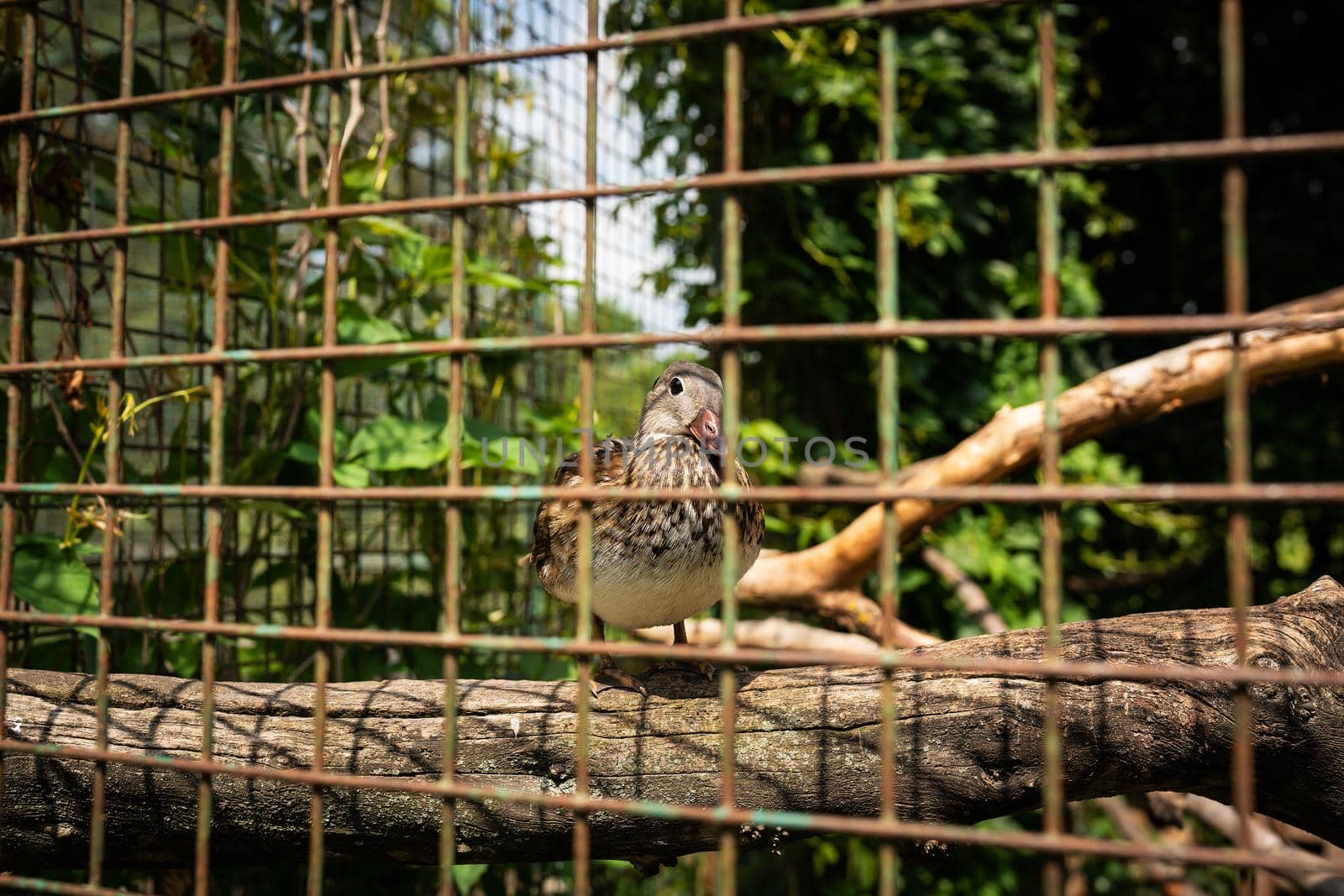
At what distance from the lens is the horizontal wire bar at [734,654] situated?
960 mm

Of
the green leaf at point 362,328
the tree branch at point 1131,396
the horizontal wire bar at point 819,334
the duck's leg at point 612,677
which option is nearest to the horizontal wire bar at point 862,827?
the horizontal wire bar at point 819,334

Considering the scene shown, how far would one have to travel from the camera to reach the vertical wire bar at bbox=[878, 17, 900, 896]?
1109 millimetres

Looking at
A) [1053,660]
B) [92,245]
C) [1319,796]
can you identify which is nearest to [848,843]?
[1319,796]

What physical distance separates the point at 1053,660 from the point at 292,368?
244cm

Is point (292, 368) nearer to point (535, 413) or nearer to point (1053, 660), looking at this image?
point (535, 413)

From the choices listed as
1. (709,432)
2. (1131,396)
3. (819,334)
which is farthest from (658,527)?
(1131,396)

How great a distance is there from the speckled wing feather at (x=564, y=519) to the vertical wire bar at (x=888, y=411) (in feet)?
4.24

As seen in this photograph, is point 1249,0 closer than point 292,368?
No

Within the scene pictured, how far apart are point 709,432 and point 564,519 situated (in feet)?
1.44

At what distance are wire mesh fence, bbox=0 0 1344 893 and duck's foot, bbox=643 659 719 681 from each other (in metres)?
0.19

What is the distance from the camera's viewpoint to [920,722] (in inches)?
65.5

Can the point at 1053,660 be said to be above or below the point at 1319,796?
above

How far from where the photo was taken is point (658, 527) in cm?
218

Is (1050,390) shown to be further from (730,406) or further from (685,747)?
(685,747)
